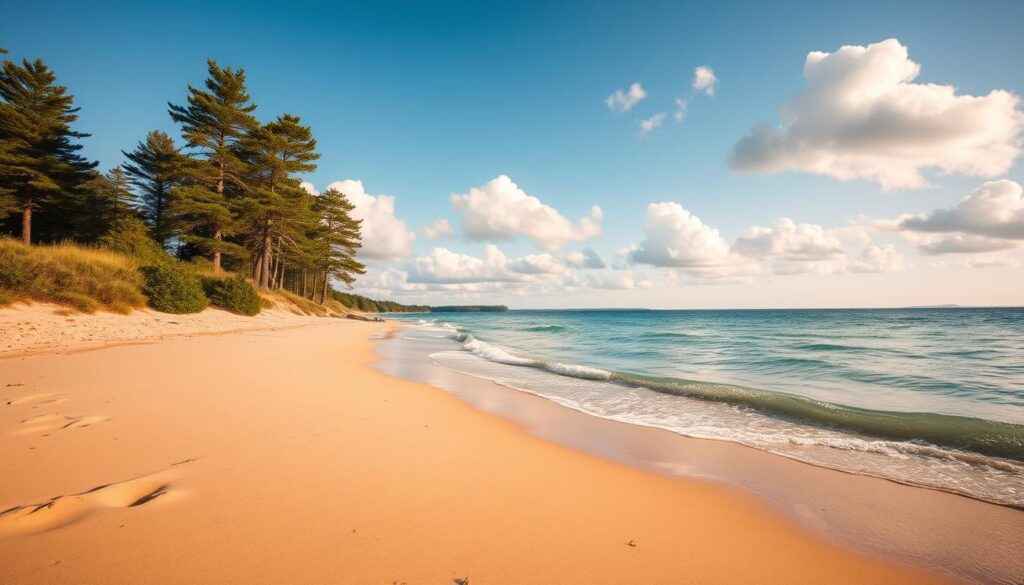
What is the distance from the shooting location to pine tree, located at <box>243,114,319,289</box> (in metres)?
27.1

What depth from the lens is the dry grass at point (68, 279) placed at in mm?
11727

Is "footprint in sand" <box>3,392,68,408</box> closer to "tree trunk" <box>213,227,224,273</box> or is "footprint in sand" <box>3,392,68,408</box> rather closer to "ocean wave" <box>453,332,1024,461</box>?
"ocean wave" <box>453,332,1024,461</box>

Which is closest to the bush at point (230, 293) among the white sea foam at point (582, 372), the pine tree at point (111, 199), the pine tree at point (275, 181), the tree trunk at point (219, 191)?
the tree trunk at point (219, 191)

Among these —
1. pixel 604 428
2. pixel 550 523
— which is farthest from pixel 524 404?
pixel 550 523

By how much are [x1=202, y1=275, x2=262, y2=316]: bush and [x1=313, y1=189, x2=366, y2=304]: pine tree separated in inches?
852

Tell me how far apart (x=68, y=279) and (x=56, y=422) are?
13.4 metres

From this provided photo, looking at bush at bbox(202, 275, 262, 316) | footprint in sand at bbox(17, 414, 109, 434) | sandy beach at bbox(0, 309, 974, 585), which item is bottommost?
sandy beach at bbox(0, 309, 974, 585)

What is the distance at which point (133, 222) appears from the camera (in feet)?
71.8

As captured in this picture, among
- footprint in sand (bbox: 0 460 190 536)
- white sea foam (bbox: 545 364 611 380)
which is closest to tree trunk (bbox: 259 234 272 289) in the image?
white sea foam (bbox: 545 364 611 380)

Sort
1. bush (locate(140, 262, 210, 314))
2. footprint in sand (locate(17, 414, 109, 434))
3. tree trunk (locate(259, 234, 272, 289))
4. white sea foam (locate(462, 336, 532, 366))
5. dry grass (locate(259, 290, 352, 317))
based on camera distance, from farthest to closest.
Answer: tree trunk (locate(259, 234, 272, 289)) < dry grass (locate(259, 290, 352, 317)) < bush (locate(140, 262, 210, 314)) < white sea foam (locate(462, 336, 532, 366)) < footprint in sand (locate(17, 414, 109, 434))

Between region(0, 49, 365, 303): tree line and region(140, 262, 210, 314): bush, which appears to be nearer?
region(140, 262, 210, 314): bush

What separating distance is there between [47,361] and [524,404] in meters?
9.72

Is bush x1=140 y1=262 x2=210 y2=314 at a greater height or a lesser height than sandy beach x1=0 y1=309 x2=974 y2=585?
greater

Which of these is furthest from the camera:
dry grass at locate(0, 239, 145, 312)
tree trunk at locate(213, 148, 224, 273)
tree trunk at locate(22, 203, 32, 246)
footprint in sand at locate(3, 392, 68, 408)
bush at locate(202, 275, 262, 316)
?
tree trunk at locate(213, 148, 224, 273)
